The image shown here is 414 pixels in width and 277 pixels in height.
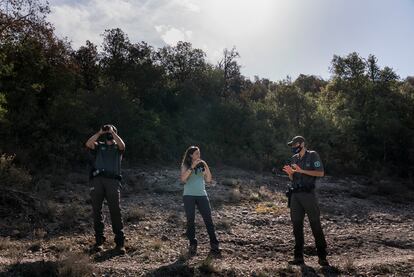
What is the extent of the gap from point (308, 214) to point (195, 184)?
1925 millimetres

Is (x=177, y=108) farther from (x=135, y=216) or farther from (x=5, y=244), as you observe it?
(x=5, y=244)

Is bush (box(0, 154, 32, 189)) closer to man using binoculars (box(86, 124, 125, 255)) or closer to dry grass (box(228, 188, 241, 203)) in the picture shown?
man using binoculars (box(86, 124, 125, 255))

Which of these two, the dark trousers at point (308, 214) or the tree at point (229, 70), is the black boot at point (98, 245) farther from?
the tree at point (229, 70)

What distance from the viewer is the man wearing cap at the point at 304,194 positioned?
23.3 ft

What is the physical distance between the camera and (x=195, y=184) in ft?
24.8

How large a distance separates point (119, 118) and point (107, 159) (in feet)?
47.1

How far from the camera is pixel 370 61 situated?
33.6 metres

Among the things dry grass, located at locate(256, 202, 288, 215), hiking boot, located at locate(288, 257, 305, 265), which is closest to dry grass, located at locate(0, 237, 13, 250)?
hiking boot, located at locate(288, 257, 305, 265)

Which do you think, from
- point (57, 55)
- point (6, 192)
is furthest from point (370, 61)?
point (6, 192)

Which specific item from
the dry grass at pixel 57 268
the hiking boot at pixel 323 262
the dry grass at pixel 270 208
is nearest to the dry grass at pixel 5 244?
the dry grass at pixel 57 268

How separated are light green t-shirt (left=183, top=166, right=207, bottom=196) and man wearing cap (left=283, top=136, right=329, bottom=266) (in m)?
1.46

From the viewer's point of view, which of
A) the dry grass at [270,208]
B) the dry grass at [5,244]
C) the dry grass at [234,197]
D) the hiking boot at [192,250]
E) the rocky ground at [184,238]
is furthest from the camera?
the dry grass at [234,197]

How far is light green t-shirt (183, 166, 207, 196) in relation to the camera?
7.55 m

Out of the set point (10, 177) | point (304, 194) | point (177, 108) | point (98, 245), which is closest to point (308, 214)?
point (304, 194)
